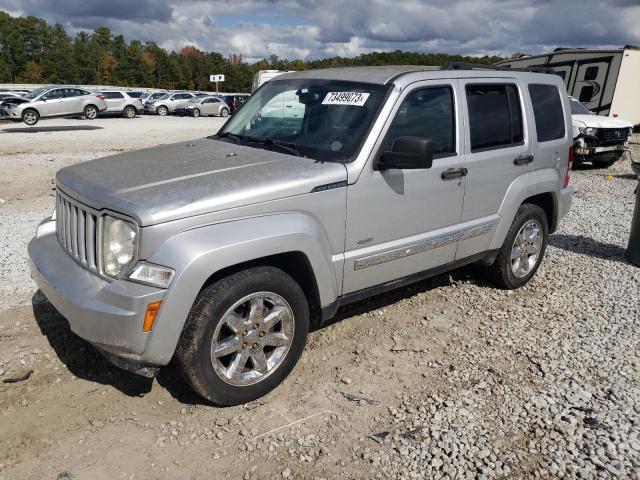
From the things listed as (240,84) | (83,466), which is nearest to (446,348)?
(83,466)

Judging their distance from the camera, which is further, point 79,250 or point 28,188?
point 28,188

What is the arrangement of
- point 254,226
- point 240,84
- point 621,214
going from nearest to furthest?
point 254,226, point 621,214, point 240,84

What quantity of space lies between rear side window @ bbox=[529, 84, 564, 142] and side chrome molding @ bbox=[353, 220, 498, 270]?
1116mm

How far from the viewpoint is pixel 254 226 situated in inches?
116

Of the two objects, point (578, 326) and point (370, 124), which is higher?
point (370, 124)

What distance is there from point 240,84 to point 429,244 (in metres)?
89.5

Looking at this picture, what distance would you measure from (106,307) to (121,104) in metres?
29.5

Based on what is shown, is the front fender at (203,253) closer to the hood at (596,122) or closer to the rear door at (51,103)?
the hood at (596,122)

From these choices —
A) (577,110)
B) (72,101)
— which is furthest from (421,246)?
(72,101)

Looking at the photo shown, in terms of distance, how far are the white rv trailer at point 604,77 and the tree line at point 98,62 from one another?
200 ft

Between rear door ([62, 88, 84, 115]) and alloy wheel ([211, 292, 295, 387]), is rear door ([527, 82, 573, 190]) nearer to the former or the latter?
alloy wheel ([211, 292, 295, 387])

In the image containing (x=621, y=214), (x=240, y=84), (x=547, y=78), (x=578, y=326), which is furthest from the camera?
(x=240, y=84)

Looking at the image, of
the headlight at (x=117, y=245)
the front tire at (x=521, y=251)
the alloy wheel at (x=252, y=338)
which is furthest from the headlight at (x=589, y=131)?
the headlight at (x=117, y=245)

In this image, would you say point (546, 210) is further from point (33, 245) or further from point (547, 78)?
point (33, 245)
